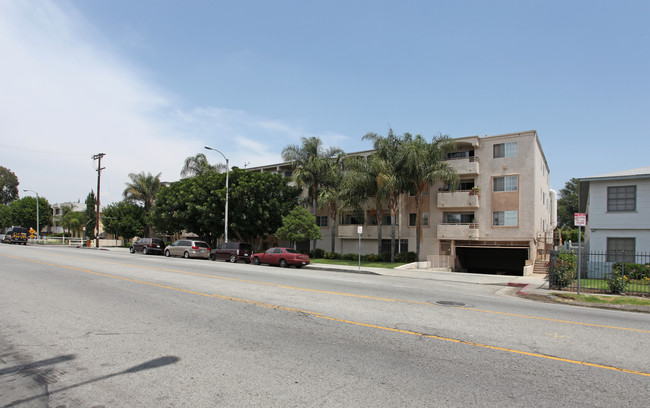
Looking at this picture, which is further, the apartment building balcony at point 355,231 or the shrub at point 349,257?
the apartment building balcony at point 355,231

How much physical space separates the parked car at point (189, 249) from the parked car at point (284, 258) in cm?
836

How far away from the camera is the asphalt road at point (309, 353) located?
4383mm

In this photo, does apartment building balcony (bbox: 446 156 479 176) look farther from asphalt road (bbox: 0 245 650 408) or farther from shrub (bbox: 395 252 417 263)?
asphalt road (bbox: 0 245 650 408)

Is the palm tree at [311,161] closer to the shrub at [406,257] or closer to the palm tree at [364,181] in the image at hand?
the palm tree at [364,181]

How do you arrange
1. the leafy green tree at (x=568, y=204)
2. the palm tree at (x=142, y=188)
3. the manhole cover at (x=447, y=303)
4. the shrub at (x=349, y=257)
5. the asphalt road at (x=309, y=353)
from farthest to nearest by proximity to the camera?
the leafy green tree at (x=568, y=204)
the palm tree at (x=142, y=188)
the shrub at (x=349, y=257)
the manhole cover at (x=447, y=303)
the asphalt road at (x=309, y=353)

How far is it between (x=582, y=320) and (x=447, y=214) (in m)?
25.5

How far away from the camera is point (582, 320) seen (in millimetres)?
8898

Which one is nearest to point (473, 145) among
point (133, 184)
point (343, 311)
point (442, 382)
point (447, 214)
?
point (447, 214)

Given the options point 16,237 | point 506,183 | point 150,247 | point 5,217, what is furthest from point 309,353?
point 5,217

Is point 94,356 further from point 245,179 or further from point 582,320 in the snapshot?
point 245,179

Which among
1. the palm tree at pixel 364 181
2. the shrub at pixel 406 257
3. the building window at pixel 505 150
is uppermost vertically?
the building window at pixel 505 150

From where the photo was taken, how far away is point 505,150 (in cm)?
3178

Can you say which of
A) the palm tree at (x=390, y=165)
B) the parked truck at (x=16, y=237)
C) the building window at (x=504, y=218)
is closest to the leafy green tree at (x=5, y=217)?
the parked truck at (x=16, y=237)

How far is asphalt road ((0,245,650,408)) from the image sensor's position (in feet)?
14.4
